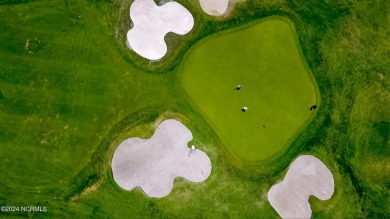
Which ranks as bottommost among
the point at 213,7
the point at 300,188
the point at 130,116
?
the point at 300,188

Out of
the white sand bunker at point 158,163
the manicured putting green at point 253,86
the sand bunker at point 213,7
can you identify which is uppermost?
the sand bunker at point 213,7

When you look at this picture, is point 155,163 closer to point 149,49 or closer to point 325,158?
point 149,49

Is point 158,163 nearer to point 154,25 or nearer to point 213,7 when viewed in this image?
point 154,25

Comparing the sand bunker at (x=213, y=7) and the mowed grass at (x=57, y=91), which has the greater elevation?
the sand bunker at (x=213, y=7)

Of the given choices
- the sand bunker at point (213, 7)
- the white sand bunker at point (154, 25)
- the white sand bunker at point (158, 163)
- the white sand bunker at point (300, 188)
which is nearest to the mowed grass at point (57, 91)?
the white sand bunker at point (154, 25)

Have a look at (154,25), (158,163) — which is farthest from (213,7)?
(158,163)

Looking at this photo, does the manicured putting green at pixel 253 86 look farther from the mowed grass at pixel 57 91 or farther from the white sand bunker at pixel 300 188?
the mowed grass at pixel 57 91

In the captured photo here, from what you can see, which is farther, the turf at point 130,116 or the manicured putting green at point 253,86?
the manicured putting green at point 253,86
